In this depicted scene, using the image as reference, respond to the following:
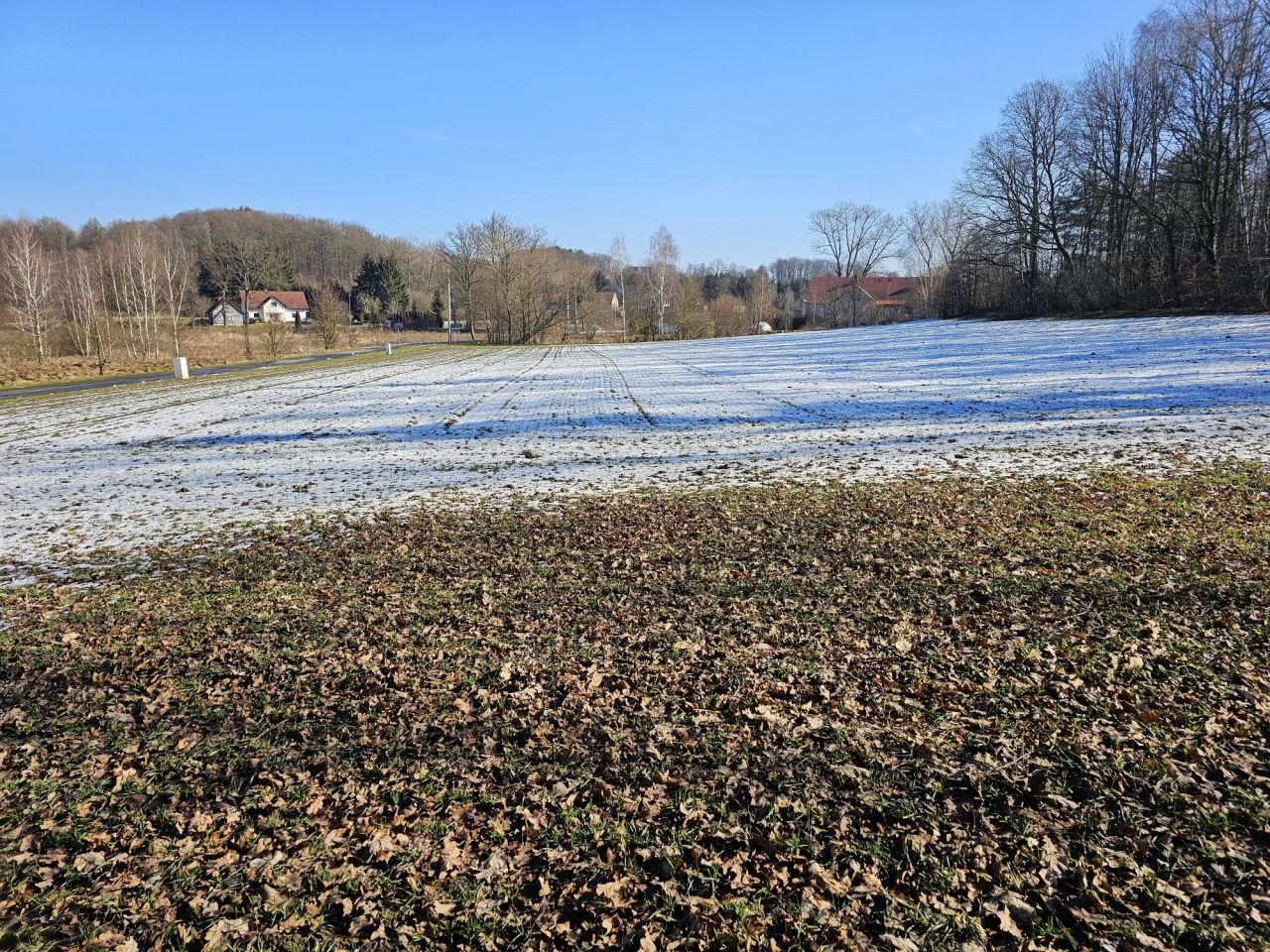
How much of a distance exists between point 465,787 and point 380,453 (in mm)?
11269

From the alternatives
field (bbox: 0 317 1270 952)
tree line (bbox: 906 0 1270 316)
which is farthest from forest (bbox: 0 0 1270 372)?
field (bbox: 0 317 1270 952)

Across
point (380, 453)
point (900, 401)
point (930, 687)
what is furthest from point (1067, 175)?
point (930, 687)

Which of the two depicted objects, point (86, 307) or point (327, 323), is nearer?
point (86, 307)

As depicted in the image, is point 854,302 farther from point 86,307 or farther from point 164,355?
point 86,307

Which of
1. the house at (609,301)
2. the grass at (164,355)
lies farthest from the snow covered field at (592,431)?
the house at (609,301)

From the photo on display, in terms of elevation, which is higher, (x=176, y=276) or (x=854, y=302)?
(x=176, y=276)

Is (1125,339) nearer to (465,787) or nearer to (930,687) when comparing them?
(930,687)

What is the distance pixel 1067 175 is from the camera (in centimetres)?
5150

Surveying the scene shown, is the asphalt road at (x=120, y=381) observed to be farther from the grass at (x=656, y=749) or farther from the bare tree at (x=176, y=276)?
the grass at (x=656, y=749)

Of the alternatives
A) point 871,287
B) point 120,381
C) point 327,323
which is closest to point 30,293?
point 120,381

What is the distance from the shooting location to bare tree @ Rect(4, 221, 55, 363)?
144 feet

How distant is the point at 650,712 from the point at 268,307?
115883mm

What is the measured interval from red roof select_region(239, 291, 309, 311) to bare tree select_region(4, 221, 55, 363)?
51.6 metres

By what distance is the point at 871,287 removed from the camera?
103m
